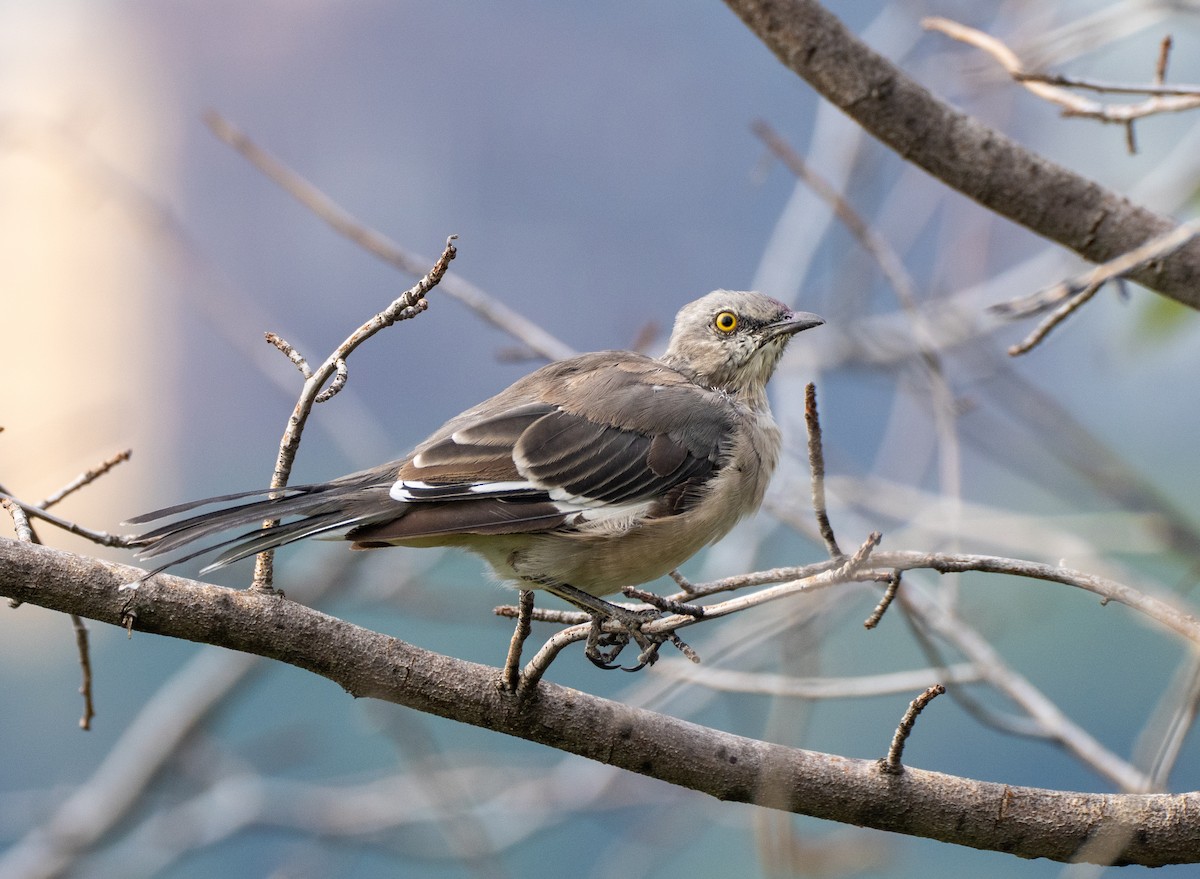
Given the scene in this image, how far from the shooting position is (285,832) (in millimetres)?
3900

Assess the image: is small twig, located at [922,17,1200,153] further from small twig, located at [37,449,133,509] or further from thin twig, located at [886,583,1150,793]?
small twig, located at [37,449,133,509]

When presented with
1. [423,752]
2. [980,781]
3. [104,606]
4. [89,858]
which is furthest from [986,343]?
[89,858]

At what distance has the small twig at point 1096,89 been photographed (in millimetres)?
2268

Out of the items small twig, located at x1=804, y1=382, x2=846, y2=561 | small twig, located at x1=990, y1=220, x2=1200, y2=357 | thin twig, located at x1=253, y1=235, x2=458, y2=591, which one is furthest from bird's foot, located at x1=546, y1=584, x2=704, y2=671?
small twig, located at x1=990, y1=220, x2=1200, y2=357

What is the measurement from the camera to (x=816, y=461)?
163 cm

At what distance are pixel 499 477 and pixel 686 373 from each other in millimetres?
873

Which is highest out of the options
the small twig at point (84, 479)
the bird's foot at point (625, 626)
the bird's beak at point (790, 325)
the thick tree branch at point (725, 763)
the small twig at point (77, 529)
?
the bird's beak at point (790, 325)

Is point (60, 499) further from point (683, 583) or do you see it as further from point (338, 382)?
point (683, 583)

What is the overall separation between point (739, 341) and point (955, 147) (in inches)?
30.3

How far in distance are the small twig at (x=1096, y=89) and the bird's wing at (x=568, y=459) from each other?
1.05 meters

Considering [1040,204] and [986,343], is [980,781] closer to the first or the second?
[1040,204]

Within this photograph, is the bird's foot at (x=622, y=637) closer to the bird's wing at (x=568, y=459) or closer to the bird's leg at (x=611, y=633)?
the bird's leg at (x=611, y=633)

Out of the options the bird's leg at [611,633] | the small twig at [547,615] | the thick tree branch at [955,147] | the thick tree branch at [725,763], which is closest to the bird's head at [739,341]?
the thick tree branch at [955,147]

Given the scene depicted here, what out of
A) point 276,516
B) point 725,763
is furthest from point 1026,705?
point 276,516
